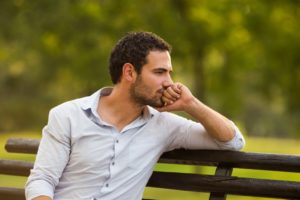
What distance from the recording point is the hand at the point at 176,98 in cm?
373

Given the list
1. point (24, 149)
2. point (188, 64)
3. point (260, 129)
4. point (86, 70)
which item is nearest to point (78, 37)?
point (86, 70)

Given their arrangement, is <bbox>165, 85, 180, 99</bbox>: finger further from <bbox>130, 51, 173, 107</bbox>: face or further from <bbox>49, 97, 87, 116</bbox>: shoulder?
<bbox>49, 97, 87, 116</bbox>: shoulder

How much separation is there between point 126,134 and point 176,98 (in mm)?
343

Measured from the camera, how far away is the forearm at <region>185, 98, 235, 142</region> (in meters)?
3.72

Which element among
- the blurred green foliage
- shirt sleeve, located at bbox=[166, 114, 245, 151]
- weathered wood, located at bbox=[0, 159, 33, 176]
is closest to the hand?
shirt sleeve, located at bbox=[166, 114, 245, 151]

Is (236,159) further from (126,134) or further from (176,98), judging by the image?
(126,134)

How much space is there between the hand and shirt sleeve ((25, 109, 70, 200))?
52 cm

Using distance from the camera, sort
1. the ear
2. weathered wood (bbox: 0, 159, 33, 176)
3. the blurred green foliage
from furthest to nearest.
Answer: the blurred green foliage, weathered wood (bbox: 0, 159, 33, 176), the ear

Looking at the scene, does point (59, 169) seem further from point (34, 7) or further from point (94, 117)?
point (34, 7)

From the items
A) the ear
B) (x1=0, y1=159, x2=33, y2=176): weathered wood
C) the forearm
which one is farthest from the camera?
(x1=0, y1=159, x2=33, y2=176): weathered wood

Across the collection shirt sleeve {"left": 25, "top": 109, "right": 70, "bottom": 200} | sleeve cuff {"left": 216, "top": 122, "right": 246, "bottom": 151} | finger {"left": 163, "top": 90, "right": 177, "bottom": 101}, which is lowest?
shirt sleeve {"left": 25, "top": 109, "right": 70, "bottom": 200}

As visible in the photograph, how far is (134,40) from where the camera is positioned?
151 inches

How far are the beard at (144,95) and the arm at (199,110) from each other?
31 millimetres

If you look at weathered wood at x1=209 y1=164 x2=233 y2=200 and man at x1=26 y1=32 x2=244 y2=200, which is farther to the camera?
weathered wood at x1=209 y1=164 x2=233 y2=200
